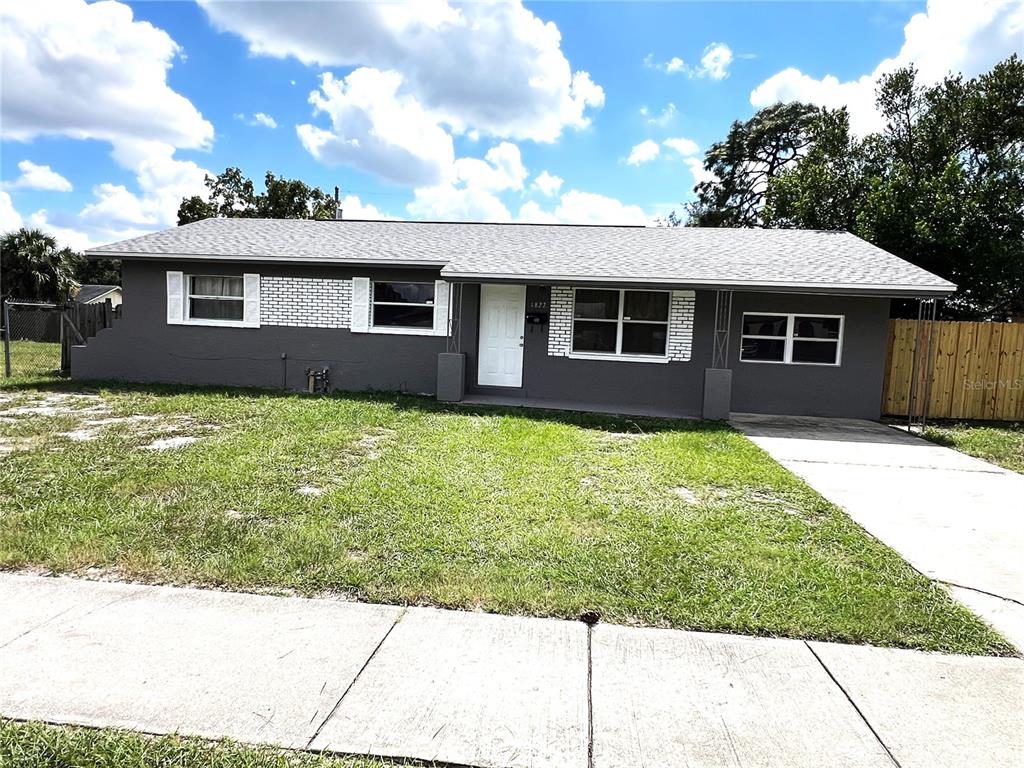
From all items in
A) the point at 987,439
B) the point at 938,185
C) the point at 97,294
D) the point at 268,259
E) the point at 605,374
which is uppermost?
the point at 938,185

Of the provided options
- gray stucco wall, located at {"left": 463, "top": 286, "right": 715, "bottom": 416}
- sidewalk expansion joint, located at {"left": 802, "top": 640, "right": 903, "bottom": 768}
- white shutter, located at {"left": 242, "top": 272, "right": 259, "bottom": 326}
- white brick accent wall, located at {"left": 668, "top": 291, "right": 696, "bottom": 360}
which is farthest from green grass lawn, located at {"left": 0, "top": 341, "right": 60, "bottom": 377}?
sidewalk expansion joint, located at {"left": 802, "top": 640, "right": 903, "bottom": 768}

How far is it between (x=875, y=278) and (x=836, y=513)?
6693 millimetres

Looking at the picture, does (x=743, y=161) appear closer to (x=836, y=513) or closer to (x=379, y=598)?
(x=836, y=513)

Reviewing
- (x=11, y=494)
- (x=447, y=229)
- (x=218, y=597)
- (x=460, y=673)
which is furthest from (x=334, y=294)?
(x=460, y=673)

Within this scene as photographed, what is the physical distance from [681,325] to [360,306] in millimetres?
6337

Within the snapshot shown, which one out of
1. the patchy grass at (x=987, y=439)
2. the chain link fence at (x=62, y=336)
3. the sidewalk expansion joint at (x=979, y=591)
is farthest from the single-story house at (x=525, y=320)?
the sidewalk expansion joint at (x=979, y=591)

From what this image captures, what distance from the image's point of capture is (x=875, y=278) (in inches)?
418

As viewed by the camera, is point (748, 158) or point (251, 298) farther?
point (748, 158)

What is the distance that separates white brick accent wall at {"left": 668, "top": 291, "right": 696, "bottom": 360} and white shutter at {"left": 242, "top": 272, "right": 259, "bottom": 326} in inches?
330

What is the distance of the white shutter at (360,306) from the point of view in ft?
41.5

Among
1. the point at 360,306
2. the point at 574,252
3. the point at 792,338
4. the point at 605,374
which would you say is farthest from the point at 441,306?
the point at 792,338

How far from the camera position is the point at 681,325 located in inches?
466

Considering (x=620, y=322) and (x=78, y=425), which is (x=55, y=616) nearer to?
(x=78, y=425)

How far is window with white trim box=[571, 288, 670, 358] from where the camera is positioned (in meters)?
12.0
